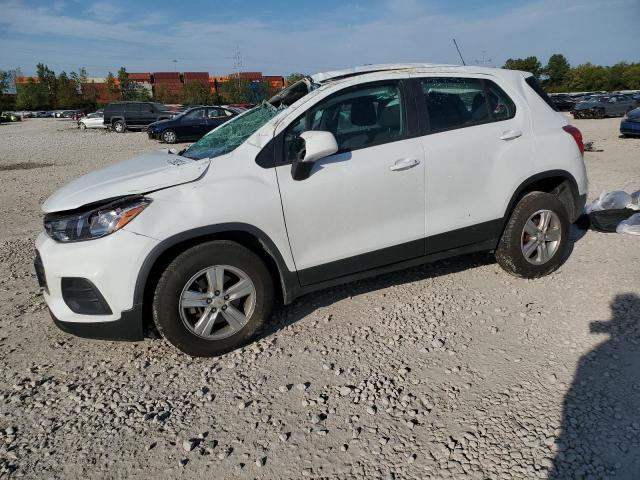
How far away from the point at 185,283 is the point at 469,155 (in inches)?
93.6

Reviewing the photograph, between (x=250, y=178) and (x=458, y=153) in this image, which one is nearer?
(x=250, y=178)

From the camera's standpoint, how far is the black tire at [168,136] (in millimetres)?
19719

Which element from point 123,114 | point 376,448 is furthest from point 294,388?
point 123,114

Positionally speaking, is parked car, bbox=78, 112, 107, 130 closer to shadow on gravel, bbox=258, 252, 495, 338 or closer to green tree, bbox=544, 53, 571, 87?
shadow on gravel, bbox=258, 252, 495, 338

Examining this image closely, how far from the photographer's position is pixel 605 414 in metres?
2.54

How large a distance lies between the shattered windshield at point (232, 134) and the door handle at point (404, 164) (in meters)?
0.99

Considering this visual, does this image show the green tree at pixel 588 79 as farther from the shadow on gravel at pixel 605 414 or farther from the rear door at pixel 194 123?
the shadow on gravel at pixel 605 414

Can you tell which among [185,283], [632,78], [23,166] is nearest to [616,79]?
[632,78]

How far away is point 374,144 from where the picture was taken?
3.54 metres

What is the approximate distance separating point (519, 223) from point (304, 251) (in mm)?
1953

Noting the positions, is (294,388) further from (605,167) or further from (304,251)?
(605,167)

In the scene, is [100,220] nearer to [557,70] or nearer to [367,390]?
[367,390]

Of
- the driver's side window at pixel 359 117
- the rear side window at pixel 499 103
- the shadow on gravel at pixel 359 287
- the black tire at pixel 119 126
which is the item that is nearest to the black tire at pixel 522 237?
the shadow on gravel at pixel 359 287

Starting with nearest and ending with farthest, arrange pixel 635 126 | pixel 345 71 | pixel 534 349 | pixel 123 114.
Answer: pixel 534 349 → pixel 345 71 → pixel 635 126 → pixel 123 114
